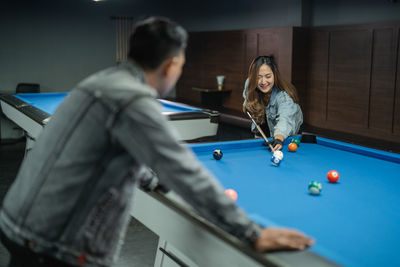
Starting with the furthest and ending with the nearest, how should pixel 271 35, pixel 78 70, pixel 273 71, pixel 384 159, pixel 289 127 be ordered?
pixel 78 70 → pixel 271 35 → pixel 273 71 → pixel 289 127 → pixel 384 159

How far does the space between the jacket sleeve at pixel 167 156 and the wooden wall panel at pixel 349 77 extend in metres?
4.67

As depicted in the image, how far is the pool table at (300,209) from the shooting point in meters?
1.27

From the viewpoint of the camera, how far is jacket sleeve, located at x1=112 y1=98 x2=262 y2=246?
104cm

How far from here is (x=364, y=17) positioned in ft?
17.5

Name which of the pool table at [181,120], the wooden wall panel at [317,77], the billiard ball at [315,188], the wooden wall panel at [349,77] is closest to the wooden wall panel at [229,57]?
the wooden wall panel at [317,77]

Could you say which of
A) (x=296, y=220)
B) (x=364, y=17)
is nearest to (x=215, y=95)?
(x=364, y=17)

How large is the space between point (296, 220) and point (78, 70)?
693cm

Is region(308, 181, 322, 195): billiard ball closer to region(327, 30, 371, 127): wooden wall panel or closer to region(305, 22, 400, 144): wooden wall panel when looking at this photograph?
region(305, 22, 400, 144): wooden wall panel

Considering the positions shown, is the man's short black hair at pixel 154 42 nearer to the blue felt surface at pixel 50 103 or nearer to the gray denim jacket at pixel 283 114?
the gray denim jacket at pixel 283 114

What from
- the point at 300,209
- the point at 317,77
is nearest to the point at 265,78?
the point at 300,209

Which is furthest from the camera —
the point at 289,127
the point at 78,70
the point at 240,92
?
the point at 78,70

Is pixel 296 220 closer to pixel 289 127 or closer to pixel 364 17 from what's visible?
pixel 289 127

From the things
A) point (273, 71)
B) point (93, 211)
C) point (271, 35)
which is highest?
point (271, 35)

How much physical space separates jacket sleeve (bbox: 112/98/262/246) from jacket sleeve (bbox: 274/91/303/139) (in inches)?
76.3
